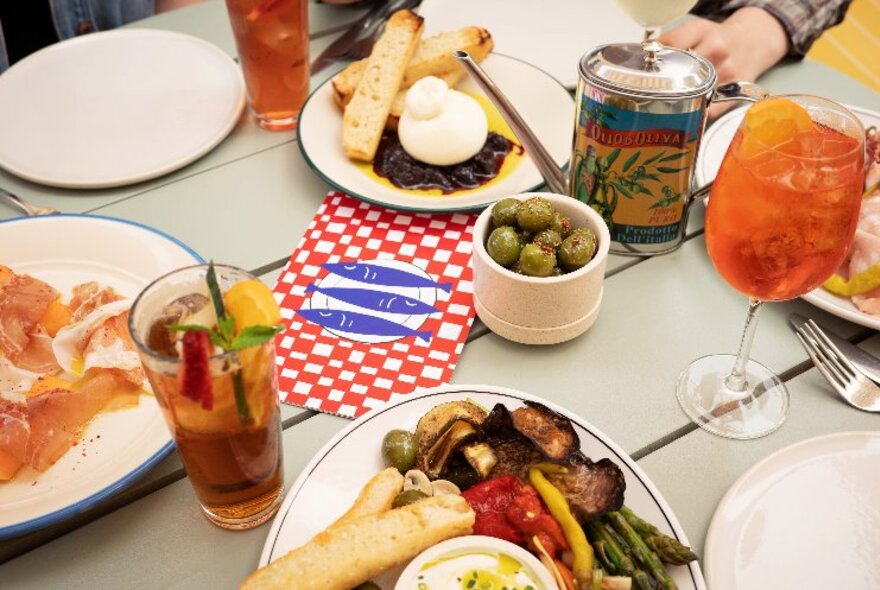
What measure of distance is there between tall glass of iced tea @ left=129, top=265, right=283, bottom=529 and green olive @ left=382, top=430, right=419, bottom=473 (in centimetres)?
13

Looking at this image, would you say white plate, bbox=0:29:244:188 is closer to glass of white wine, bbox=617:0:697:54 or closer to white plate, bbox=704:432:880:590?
glass of white wine, bbox=617:0:697:54

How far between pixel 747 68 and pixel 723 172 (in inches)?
33.2

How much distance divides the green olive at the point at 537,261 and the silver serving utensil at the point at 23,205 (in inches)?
33.1

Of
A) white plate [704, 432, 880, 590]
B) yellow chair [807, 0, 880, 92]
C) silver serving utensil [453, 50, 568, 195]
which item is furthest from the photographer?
yellow chair [807, 0, 880, 92]

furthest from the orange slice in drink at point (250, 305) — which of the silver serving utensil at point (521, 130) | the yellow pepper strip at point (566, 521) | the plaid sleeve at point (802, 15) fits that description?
the plaid sleeve at point (802, 15)

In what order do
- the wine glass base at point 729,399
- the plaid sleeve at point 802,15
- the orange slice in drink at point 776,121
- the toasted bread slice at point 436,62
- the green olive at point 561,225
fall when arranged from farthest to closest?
the plaid sleeve at point 802,15 < the toasted bread slice at point 436,62 < the green olive at point 561,225 < the wine glass base at point 729,399 < the orange slice in drink at point 776,121

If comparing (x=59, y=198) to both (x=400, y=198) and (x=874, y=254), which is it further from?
(x=874, y=254)

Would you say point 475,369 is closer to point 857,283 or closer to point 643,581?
point 643,581

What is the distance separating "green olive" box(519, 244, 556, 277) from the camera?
1.13m

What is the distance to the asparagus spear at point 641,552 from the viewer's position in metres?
0.83

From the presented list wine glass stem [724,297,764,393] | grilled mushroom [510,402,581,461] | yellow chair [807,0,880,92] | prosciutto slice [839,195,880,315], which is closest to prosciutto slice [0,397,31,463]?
grilled mushroom [510,402,581,461]

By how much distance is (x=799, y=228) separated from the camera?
0.95 m

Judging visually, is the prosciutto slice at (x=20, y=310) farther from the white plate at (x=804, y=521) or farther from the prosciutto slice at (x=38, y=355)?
the white plate at (x=804, y=521)

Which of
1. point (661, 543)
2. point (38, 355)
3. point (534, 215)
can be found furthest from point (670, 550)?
point (38, 355)
